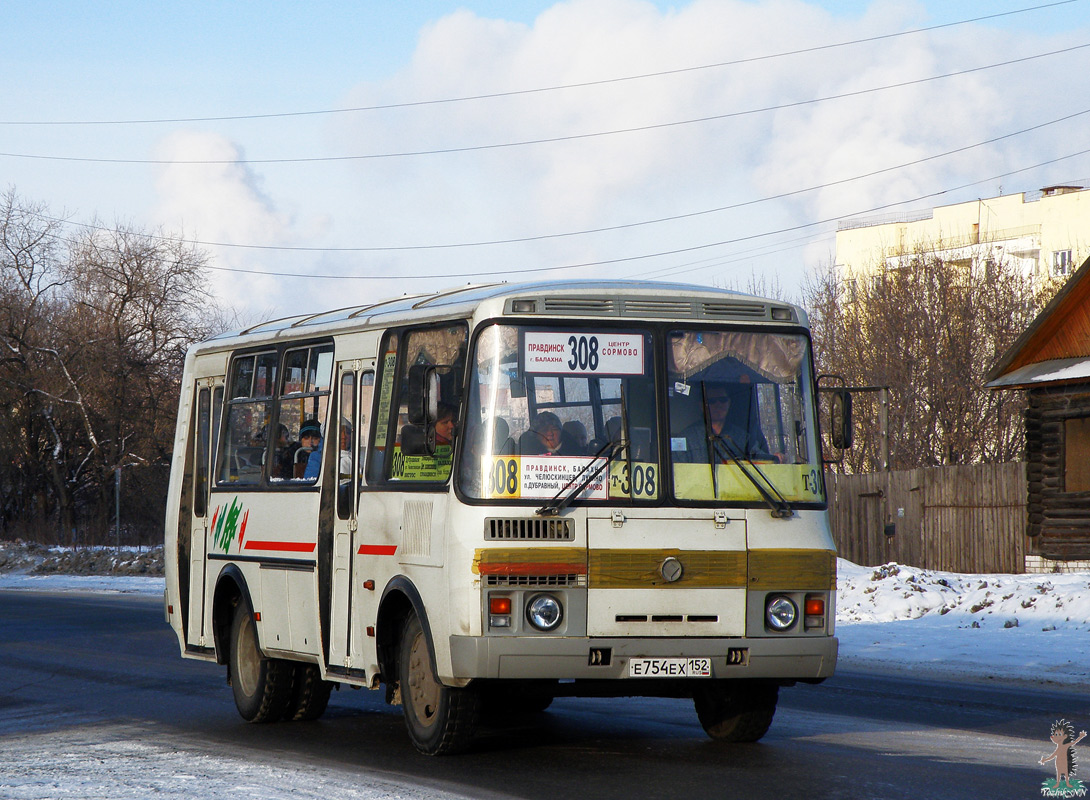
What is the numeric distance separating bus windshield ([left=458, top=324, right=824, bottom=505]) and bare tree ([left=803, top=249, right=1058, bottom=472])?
128ft

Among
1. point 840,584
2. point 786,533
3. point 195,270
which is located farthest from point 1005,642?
point 195,270

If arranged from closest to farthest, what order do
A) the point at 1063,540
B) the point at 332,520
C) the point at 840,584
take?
the point at 332,520
the point at 840,584
the point at 1063,540

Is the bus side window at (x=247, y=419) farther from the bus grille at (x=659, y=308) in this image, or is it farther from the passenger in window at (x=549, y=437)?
the bus grille at (x=659, y=308)

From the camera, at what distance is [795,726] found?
1087cm

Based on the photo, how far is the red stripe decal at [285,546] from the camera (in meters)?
10.7

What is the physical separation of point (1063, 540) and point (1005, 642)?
12.3 metres

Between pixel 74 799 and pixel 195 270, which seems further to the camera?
pixel 195 270

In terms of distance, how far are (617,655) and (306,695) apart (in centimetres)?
375

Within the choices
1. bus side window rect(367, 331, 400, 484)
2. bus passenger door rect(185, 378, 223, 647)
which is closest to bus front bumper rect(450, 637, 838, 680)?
bus side window rect(367, 331, 400, 484)

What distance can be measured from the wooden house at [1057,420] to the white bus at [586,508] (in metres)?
20.6

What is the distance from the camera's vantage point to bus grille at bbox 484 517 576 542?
8586 mm

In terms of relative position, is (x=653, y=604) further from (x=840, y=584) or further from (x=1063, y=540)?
(x=1063, y=540)

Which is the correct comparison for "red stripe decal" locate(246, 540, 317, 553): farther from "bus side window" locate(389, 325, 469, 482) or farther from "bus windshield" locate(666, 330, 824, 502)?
"bus windshield" locate(666, 330, 824, 502)

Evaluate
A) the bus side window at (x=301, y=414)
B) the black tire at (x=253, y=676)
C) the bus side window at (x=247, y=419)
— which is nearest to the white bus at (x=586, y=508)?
the bus side window at (x=301, y=414)
